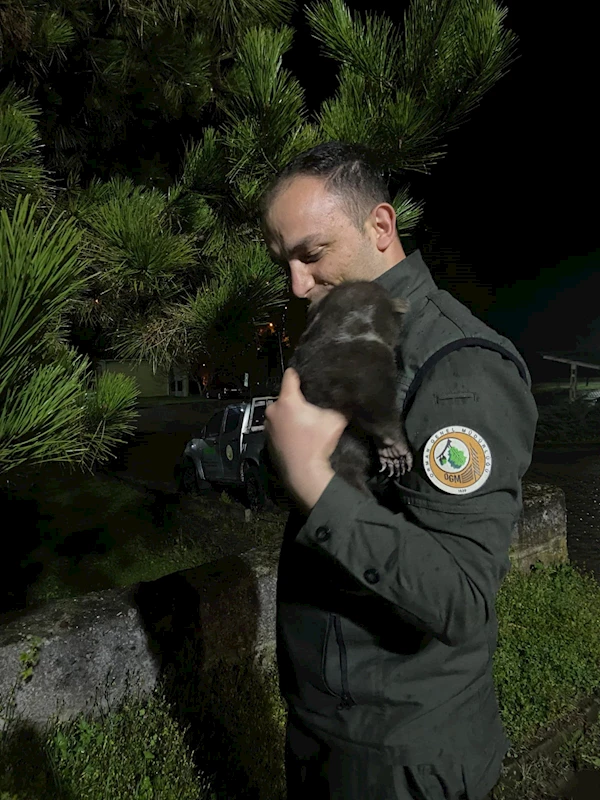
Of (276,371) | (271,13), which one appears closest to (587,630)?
(276,371)

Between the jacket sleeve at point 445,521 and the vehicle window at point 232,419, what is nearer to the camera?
the jacket sleeve at point 445,521

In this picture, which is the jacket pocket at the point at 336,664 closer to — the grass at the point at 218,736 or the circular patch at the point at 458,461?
the circular patch at the point at 458,461

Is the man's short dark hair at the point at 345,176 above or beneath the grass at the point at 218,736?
above

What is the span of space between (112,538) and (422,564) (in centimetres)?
548

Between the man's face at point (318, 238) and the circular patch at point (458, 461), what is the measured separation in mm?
470

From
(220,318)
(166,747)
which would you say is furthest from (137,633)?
(220,318)

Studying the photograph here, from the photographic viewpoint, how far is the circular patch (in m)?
1.03

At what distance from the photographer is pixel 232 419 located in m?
8.70

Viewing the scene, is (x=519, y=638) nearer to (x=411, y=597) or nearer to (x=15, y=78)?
(x=411, y=597)

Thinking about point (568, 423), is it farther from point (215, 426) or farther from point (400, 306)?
point (400, 306)

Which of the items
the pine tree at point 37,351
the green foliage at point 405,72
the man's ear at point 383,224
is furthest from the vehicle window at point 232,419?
the man's ear at point 383,224

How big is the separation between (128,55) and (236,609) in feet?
9.71

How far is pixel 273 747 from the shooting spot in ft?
9.15

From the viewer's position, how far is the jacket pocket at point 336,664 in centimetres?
131
